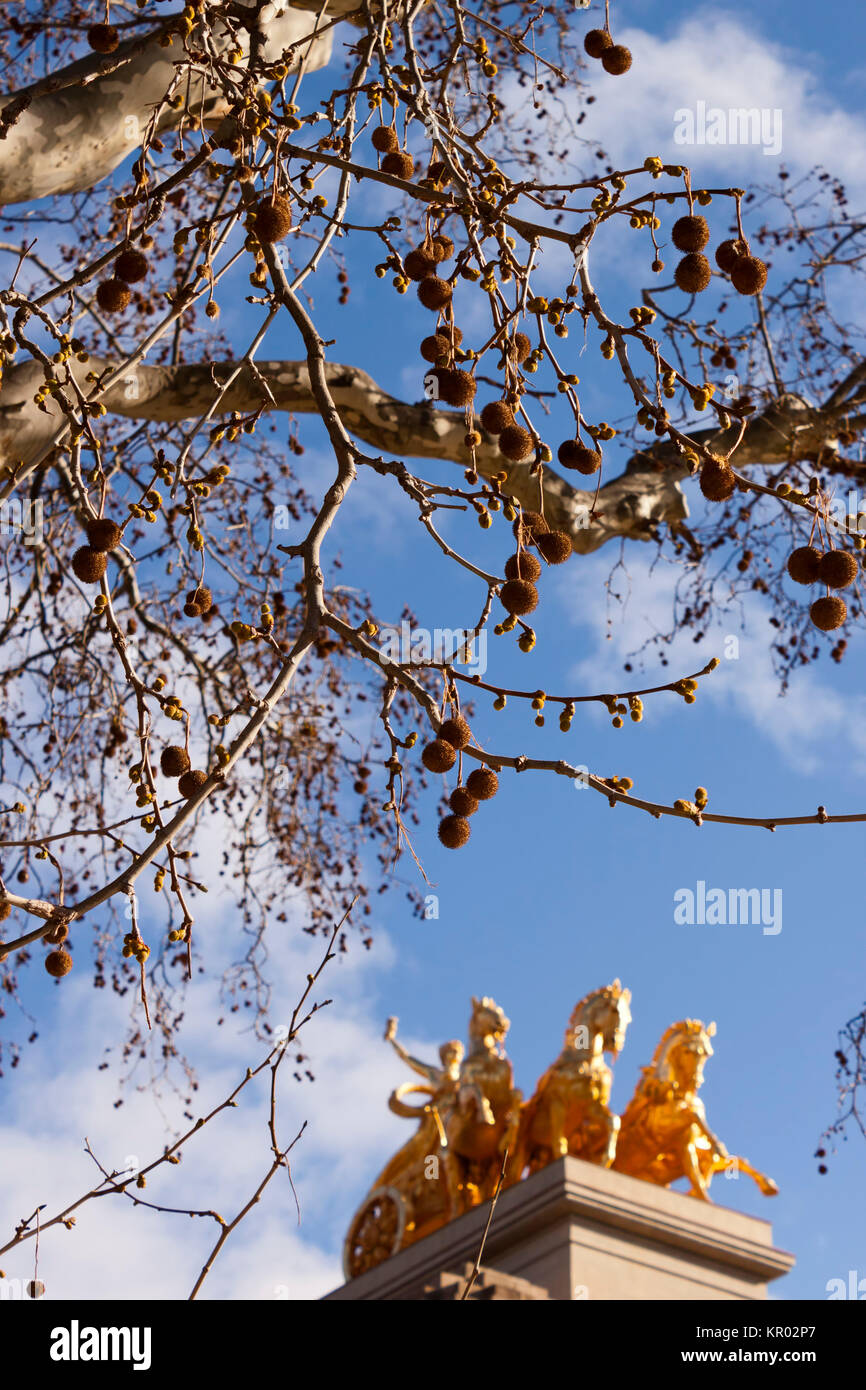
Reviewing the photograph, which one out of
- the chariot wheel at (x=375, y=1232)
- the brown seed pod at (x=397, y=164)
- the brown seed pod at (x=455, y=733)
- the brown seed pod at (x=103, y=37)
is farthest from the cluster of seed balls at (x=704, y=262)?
the chariot wheel at (x=375, y=1232)

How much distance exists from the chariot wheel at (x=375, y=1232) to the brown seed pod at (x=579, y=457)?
7.60 meters

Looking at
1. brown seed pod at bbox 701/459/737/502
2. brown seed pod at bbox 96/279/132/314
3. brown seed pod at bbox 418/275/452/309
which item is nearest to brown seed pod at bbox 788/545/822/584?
brown seed pod at bbox 701/459/737/502

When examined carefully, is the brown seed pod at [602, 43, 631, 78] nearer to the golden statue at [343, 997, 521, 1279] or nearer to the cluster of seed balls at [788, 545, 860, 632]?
the cluster of seed balls at [788, 545, 860, 632]

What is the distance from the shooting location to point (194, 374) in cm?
536

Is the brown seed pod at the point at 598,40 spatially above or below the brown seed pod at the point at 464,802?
above

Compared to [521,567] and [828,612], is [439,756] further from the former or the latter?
[828,612]

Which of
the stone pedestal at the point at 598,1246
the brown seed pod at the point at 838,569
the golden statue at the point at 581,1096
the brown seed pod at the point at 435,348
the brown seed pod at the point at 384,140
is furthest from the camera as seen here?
the golden statue at the point at 581,1096

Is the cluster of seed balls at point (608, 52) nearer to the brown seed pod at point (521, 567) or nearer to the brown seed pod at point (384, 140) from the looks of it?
the brown seed pod at point (384, 140)

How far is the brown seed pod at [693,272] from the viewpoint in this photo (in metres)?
2.27

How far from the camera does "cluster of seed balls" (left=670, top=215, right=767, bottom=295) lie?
88.4 inches

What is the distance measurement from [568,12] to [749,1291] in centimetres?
689

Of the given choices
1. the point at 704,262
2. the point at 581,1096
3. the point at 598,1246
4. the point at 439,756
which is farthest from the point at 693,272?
the point at 581,1096

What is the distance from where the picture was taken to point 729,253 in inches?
89.3
